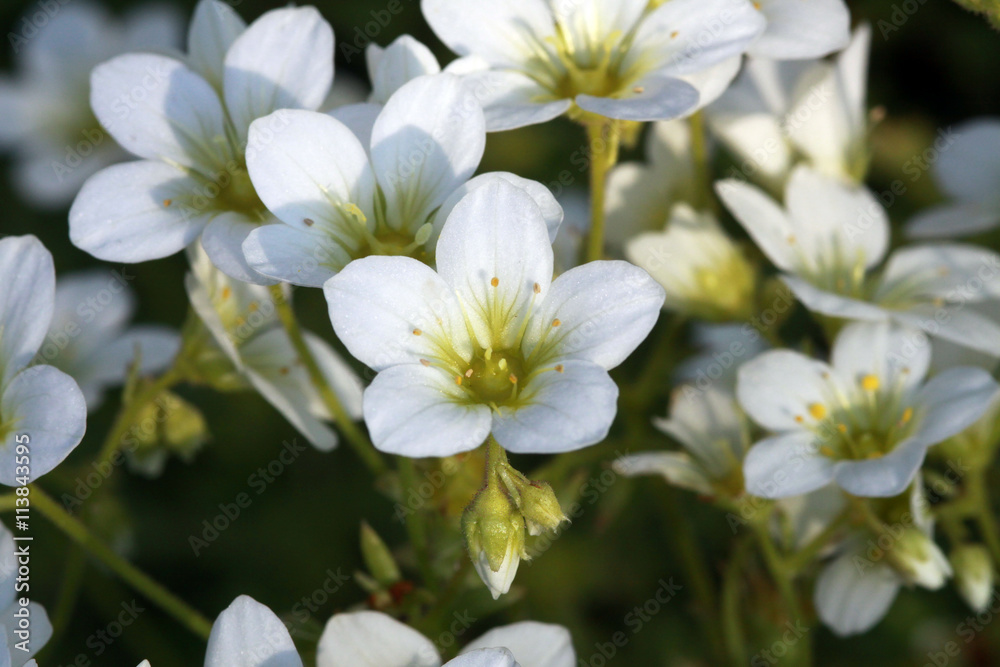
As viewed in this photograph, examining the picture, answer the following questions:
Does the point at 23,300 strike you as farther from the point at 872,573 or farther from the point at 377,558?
the point at 872,573

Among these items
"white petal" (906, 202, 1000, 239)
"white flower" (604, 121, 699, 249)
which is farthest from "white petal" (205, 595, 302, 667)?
"white petal" (906, 202, 1000, 239)

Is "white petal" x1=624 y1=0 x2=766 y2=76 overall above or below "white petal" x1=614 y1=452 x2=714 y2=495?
above

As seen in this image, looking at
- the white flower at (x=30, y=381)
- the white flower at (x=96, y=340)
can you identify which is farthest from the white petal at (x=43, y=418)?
the white flower at (x=96, y=340)

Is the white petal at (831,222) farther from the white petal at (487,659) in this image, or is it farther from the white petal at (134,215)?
the white petal at (134,215)

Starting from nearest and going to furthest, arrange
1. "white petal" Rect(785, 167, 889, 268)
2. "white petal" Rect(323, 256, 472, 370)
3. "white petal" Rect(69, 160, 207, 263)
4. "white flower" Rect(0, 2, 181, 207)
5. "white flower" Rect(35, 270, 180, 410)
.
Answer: "white petal" Rect(323, 256, 472, 370)
"white petal" Rect(69, 160, 207, 263)
"white petal" Rect(785, 167, 889, 268)
"white flower" Rect(35, 270, 180, 410)
"white flower" Rect(0, 2, 181, 207)

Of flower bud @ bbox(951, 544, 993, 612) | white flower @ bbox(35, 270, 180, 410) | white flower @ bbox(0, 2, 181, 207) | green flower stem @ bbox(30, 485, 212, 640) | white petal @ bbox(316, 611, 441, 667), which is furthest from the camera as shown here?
white flower @ bbox(0, 2, 181, 207)

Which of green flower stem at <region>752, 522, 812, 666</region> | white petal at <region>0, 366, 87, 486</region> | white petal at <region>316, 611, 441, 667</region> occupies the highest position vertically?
white petal at <region>0, 366, 87, 486</region>

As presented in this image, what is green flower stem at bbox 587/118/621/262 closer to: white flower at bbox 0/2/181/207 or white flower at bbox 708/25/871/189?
white flower at bbox 708/25/871/189
